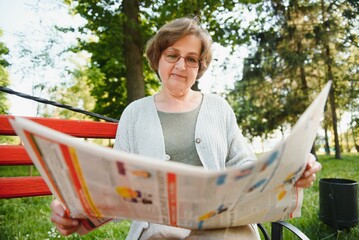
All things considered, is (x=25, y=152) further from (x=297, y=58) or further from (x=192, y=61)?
(x=297, y=58)

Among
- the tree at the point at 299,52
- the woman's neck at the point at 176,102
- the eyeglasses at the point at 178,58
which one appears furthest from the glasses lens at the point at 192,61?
the tree at the point at 299,52

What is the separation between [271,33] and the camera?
40.2 feet

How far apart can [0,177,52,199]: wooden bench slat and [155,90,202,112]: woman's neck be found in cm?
74

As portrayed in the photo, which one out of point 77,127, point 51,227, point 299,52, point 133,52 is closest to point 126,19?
point 133,52

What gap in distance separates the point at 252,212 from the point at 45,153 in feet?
1.98

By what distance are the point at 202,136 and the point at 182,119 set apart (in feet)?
0.48

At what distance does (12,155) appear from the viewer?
142 centimetres

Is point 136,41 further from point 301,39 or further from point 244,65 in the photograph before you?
point 301,39

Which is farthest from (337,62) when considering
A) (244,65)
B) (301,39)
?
(244,65)

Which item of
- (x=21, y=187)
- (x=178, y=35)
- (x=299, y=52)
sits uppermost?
(x=299, y=52)

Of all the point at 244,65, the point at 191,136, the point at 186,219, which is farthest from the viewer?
the point at 244,65

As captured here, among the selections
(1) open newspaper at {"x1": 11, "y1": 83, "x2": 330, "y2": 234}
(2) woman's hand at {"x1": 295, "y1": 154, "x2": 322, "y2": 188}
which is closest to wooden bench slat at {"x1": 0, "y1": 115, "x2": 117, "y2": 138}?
(1) open newspaper at {"x1": 11, "y1": 83, "x2": 330, "y2": 234}

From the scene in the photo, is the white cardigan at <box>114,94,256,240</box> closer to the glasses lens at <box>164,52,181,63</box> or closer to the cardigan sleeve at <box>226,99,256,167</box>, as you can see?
the cardigan sleeve at <box>226,99,256,167</box>

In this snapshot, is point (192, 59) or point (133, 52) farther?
point (133, 52)
